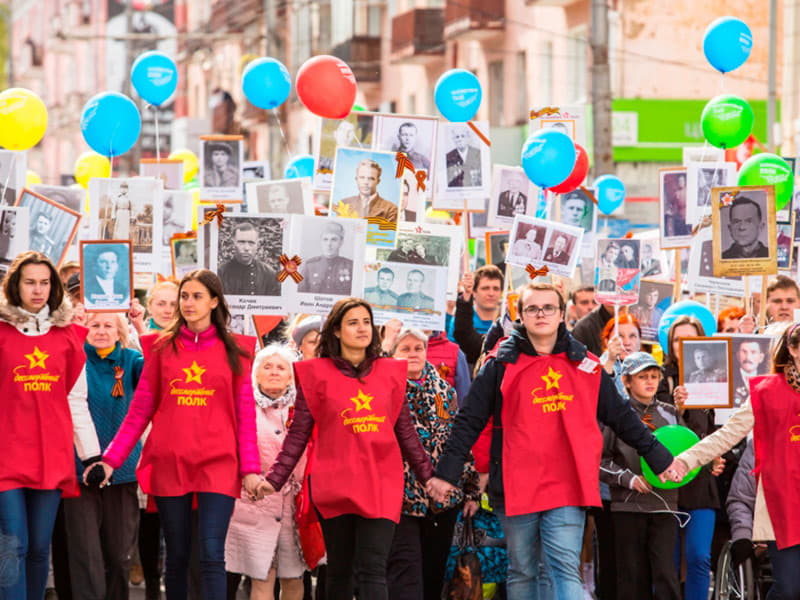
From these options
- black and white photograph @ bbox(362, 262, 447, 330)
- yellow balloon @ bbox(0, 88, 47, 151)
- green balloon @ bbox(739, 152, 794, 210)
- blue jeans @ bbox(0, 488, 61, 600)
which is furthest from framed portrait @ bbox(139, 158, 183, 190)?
blue jeans @ bbox(0, 488, 61, 600)

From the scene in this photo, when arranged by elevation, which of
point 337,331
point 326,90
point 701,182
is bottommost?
point 337,331

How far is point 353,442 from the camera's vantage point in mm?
8695

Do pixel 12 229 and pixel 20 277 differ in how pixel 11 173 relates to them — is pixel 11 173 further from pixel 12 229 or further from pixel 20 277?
pixel 20 277

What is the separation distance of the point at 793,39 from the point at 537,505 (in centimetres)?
1776

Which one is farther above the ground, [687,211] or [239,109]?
[239,109]

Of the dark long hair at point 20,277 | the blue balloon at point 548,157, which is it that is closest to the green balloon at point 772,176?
the blue balloon at point 548,157

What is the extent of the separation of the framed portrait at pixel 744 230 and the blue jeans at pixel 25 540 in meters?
4.76

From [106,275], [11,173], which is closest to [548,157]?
[106,275]

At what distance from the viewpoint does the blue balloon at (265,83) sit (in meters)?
14.5

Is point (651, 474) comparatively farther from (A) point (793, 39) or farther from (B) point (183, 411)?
(A) point (793, 39)

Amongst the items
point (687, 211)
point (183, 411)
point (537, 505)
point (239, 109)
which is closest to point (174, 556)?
point (183, 411)

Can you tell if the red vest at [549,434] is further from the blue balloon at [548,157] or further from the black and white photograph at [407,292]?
the blue balloon at [548,157]

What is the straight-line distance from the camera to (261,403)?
962 cm

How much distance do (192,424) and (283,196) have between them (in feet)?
12.6
